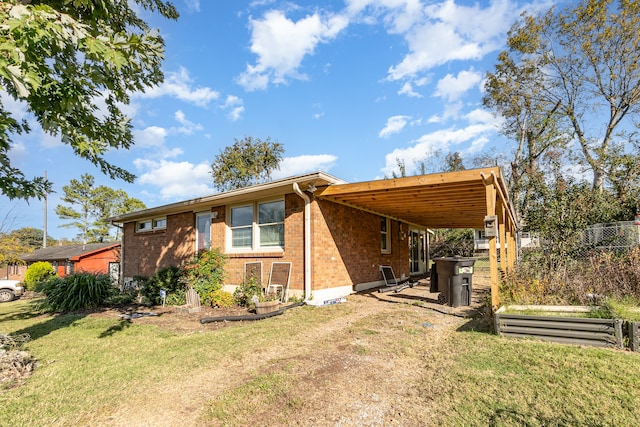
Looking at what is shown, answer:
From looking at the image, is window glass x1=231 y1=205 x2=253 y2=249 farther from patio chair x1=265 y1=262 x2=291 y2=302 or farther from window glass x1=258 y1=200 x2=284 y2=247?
patio chair x1=265 y1=262 x2=291 y2=302

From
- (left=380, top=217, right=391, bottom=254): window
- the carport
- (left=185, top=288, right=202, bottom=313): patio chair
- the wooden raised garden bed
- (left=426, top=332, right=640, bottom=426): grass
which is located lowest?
(left=185, top=288, right=202, bottom=313): patio chair

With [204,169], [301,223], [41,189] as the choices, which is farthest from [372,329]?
[204,169]

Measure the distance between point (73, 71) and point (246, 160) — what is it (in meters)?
22.9

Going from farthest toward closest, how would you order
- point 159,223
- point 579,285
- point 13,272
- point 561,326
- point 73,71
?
point 13,272 < point 159,223 < point 579,285 < point 73,71 < point 561,326

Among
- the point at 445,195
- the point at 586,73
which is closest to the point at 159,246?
the point at 445,195

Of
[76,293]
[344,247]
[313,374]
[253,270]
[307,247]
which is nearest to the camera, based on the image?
[313,374]

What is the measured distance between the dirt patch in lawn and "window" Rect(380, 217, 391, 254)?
18.8 ft

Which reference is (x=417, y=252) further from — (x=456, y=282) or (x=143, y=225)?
(x=143, y=225)

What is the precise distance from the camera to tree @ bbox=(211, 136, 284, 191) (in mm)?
27125

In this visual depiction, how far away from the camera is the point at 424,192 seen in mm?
7246

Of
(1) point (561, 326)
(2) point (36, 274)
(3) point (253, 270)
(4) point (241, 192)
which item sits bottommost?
(2) point (36, 274)

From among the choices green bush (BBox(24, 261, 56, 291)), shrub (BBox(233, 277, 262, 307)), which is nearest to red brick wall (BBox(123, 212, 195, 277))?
shrub (BBox(233, 277, 262, 307))

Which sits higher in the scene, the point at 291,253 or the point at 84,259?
the point at 291,253

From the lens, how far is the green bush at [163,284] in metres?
9.84
